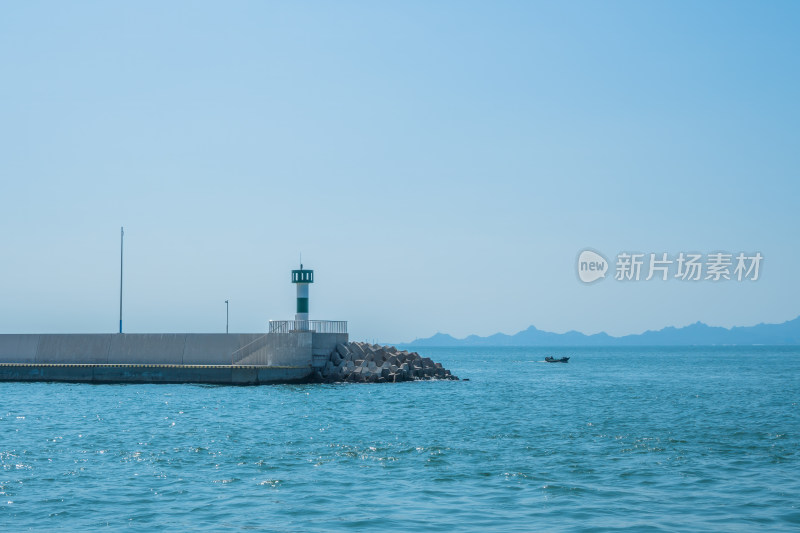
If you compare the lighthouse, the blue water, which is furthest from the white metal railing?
the blue water

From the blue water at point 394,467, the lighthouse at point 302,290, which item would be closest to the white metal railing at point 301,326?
the lighthouse at point 302,290

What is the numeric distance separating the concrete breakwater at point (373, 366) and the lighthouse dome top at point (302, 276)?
3.83m

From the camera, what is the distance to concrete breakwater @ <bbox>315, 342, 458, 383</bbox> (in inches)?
1677

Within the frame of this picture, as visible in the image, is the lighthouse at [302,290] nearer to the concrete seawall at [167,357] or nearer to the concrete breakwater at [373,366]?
the concrete seawall at [167,357]

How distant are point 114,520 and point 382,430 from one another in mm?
12059

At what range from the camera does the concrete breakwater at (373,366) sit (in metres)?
42.6

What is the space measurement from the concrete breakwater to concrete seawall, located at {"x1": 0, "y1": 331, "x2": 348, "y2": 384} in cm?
75

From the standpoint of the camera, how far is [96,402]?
1318 inches

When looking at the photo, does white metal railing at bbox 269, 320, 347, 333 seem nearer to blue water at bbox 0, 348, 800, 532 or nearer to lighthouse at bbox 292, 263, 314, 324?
lighthouse at bbox 292, 263, 314, 324

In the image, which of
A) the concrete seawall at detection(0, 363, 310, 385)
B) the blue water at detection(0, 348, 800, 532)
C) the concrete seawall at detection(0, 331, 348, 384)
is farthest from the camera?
the concrete seawall at detection(0, 331, 348, 384)

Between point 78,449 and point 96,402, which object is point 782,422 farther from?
point 96,402

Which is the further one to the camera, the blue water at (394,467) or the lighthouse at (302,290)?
the lighthouse at (302,290)

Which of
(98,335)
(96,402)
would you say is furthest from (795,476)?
(98,335)

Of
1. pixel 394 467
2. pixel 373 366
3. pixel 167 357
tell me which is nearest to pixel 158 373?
pixel 167 357
